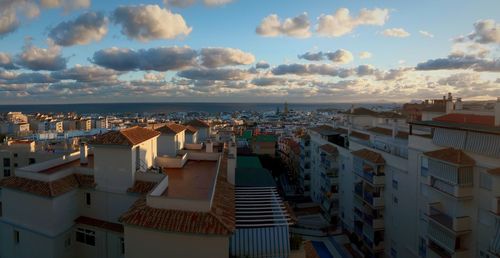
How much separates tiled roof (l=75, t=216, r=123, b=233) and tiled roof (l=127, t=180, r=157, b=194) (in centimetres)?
174

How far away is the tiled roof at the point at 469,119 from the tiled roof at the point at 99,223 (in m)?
16.8

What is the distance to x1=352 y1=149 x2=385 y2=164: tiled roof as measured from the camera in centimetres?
2341

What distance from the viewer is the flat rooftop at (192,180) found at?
1362cm

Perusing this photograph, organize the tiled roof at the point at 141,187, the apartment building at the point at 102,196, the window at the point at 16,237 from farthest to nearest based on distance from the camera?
the window at the point at 16,237 → the tiled roof at the point at 141,187 → the apartment building at the point at 102,196

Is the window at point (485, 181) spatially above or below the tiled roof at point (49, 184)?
above

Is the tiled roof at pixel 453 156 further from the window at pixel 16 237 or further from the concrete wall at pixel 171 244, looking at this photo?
the window at pixel 16 237

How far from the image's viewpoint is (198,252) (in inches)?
402

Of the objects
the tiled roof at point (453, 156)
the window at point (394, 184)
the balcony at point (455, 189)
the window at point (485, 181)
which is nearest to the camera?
the window at point (485, 181)

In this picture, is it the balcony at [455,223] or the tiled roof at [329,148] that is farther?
the tiled roof at [329,148]

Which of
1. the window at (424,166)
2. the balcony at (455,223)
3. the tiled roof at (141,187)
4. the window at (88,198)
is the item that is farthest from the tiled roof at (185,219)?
the window at (424,166)

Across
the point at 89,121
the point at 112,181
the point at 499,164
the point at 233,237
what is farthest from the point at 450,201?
the point at 89,121

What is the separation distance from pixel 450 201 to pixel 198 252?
12.7 m

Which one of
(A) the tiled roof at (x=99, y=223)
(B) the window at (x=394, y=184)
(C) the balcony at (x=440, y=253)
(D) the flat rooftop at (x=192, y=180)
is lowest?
(C) the balcony at (x=440, y=253)

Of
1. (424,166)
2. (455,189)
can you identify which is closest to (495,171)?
(455,189)
